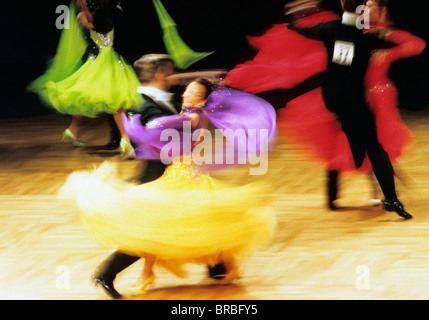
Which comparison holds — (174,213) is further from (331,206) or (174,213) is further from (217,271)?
(331,206)

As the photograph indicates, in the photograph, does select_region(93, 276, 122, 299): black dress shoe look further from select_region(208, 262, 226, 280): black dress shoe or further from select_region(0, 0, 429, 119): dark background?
select_region(0, 0, 429, 119): dark background

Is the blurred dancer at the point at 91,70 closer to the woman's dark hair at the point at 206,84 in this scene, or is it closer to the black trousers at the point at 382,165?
the black trousers at the point at 382,165

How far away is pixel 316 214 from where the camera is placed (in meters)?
4.99

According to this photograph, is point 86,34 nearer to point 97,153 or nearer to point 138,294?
point 97,153

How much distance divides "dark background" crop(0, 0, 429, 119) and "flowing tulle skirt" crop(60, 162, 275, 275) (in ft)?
15.1

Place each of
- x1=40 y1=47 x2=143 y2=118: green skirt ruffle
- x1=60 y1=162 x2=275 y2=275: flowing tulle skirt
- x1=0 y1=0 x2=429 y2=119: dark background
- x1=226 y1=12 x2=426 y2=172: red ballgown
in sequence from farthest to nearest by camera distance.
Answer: x1=0 y1=0 x2=429 y2=119: dark background → x1=40 y1=47 x2=143 y2=118: green skirt ruffle → x1=226 y1=12 x2=426 y2=172: red ballgown → x1=60 y1=162 x2=275 y2=275: flowing tulle skirt

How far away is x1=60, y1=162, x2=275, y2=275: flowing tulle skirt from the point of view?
3564 mm

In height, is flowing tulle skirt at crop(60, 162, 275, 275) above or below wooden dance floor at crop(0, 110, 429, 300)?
above

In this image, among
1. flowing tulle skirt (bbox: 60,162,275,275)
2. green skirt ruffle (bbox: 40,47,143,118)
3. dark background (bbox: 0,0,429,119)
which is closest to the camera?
flowing tulle skirt (bbox: 60,162,275,275)

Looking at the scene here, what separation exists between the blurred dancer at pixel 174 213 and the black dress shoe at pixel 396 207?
134 centimetres

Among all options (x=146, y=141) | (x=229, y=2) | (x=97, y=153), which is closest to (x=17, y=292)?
(x=146, y=141)

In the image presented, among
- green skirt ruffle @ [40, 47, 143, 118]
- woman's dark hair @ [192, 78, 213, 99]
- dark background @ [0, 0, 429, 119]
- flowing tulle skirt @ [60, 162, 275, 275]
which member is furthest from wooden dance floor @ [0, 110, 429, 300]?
dark background @ [0, 0, 429, 119]

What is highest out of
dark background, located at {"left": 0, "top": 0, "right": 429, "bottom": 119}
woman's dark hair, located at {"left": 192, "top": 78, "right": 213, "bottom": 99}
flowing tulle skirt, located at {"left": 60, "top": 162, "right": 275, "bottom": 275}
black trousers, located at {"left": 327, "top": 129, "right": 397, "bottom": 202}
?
woman's dark hair, located at {"left": 192, "top": 78, "right": 213, "bottom": 99}

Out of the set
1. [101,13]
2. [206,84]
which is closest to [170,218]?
[206,84]
